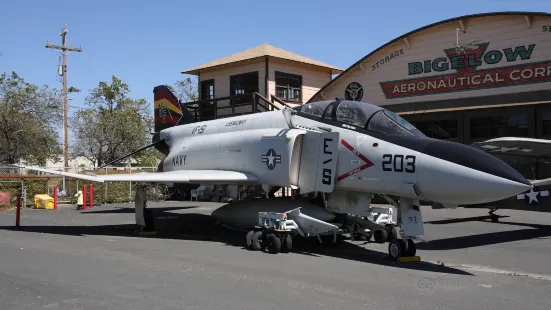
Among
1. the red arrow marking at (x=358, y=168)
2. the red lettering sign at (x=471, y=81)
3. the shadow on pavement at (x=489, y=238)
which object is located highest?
the red lettering sign at (x=471, y=81)

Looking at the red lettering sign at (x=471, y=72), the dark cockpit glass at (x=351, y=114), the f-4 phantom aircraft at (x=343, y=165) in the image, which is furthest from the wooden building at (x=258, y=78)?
the dark cockpit glass at (x=351, y=114)

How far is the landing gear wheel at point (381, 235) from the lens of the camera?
11.2 meters

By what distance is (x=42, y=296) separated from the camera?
20.0ft

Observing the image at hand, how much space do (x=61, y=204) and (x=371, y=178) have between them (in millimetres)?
22293

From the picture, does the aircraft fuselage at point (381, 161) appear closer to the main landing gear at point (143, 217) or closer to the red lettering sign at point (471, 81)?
the main landing gear at point (143, 217)

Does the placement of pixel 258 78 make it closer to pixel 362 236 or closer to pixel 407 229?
pixel 362 236

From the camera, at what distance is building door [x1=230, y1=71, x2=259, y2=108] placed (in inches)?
1093

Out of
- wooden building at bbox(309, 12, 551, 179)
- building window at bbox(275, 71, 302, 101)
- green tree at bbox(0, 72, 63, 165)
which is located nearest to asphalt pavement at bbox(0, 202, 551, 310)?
wooden building at bbox(309, 12, 551, 179)

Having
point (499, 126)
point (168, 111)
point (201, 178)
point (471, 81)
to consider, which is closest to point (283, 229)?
point (201, 178)

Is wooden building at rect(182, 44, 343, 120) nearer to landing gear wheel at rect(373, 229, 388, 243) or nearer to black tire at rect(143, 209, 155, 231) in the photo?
black tire at rect(143, 209, 155, 231)

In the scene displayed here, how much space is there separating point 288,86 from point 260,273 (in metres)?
21.4

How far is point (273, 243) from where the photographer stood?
9820 millimetres

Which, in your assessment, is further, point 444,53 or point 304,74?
point 304,74

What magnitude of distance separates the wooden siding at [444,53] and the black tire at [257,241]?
13.4 m
